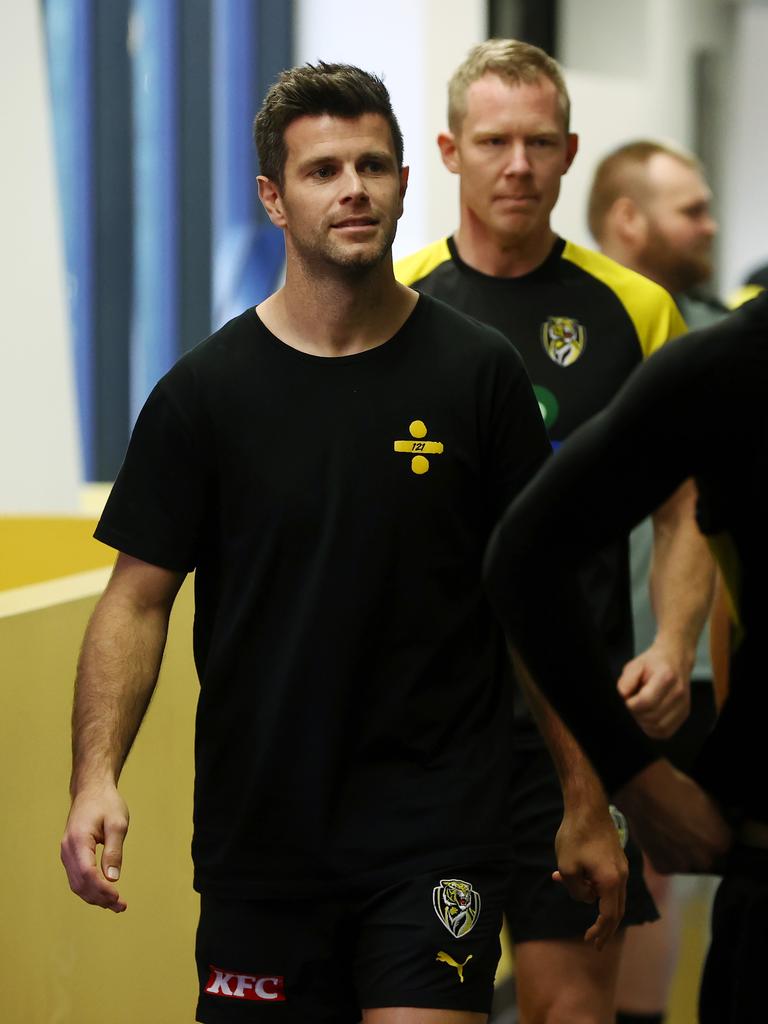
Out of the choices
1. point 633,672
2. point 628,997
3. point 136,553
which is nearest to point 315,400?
point 136,553

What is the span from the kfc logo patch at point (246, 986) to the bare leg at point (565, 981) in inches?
31.3

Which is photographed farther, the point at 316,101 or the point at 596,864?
the point at 316,101

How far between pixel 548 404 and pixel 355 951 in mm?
1139

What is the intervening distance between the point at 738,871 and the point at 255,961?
979 mm

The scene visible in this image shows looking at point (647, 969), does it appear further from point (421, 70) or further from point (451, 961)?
point (421, 70)

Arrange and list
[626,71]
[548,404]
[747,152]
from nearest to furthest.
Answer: [548,404]
[626,71]
[747,152]

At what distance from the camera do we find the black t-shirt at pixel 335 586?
2434mm

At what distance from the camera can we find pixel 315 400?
2.48 meters

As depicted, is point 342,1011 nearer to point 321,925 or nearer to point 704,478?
point 321,925

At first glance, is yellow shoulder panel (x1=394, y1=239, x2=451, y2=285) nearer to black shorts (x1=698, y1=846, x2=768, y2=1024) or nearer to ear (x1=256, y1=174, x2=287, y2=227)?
ear (x1=256, y1=174, x2=287, y2=227)

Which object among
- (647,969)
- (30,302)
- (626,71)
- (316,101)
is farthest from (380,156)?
(626,71)

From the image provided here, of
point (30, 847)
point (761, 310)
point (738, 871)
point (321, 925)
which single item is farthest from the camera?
point (30, 847)

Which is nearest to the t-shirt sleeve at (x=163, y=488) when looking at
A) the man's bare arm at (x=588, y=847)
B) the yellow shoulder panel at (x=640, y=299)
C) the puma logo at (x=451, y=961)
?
the man's bare arm at (x=588, y=847)

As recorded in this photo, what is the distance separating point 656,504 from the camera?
5.12 feet
